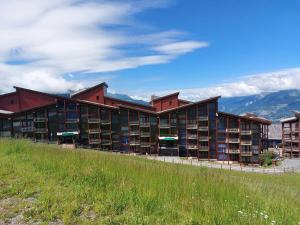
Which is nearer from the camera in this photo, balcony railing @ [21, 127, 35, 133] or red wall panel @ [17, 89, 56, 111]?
balcony railing @ [21, 127, 35, 133]

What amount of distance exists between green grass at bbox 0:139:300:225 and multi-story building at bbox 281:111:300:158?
90328mm

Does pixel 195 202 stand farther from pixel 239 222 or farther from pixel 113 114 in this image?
pixel 113 114

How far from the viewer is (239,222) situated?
6.63m

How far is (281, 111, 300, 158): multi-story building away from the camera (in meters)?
93.1

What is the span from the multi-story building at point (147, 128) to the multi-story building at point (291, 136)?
2674 centimetres

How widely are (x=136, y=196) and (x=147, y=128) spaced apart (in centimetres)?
6482

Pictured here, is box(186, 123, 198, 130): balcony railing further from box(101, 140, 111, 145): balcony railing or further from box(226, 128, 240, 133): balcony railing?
box(101, 140, 111, 145): balcony railing

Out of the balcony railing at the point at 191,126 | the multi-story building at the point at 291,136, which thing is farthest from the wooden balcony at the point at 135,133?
the multi-story building at the point at 291,136

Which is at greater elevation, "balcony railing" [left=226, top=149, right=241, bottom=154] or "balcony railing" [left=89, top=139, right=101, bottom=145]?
"balcony railing" [left=89, top=139, right=101, bottom=145]

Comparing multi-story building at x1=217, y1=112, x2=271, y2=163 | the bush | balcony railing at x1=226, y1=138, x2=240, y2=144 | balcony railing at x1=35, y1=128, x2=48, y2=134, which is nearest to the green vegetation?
the bush

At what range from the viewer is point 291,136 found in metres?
95.2

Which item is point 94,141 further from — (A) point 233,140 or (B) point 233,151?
(B) point 233,151

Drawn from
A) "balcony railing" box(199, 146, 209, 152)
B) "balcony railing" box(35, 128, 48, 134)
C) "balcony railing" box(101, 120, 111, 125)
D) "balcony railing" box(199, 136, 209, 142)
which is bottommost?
"balcony railing" box(199, 146, 209, 152)

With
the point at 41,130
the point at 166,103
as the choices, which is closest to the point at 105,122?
the point at 41,130
